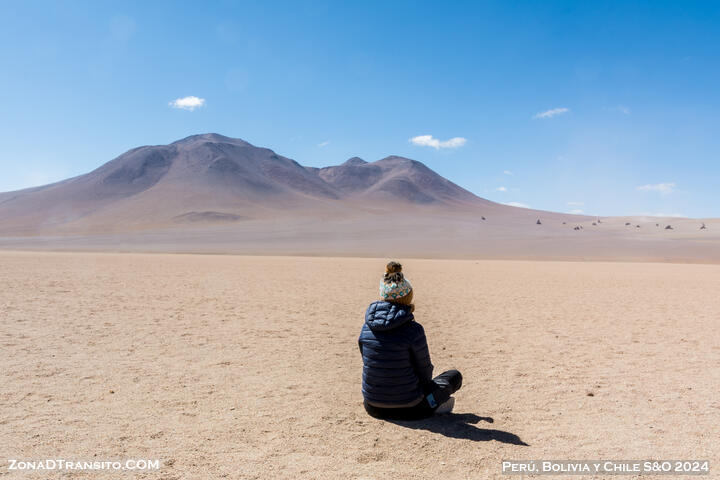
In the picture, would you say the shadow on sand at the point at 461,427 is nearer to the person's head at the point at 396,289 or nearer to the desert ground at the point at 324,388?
the desert ground at the point at 324,388

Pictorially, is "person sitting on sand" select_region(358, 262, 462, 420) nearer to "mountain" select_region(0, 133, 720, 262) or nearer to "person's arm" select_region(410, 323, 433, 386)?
"person's arm" select_region(410, 323, 433, 386)

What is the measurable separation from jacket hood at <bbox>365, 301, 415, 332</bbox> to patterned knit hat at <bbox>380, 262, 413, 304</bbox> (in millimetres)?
61

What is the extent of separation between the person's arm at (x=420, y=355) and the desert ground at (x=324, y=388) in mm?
511

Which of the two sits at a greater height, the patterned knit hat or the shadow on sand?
the patterned knit hat

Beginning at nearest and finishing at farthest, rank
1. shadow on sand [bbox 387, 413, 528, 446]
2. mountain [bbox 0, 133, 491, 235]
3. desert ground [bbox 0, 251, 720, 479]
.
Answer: desert ground [bbox 0, 251, 720, 479]
shadow on sand [bbox 387, 413, 528, 446]
mountain [bbox 0, 133, 491, 235]

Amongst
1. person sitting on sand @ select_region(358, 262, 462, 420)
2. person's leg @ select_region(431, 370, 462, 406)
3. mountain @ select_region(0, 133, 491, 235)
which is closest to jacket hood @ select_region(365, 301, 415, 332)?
person sitting on sand @ select_region(358, 262, 462, 420)

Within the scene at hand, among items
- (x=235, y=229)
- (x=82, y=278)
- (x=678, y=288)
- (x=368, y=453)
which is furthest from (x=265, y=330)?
(x=235, y=229)

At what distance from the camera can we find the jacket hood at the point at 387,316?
412 centimetres

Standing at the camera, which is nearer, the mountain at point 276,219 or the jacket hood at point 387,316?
the jacket hood at point 387,316

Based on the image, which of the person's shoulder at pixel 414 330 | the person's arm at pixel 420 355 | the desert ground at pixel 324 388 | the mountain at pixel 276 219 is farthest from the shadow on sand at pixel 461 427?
the mountain at pixel 276 219

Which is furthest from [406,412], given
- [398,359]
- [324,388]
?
[324,388]

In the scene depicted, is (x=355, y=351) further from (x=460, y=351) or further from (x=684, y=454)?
(x=684, y=454)

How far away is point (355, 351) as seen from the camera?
7336 mm

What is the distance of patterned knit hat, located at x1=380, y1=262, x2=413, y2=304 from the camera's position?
4.17 m
